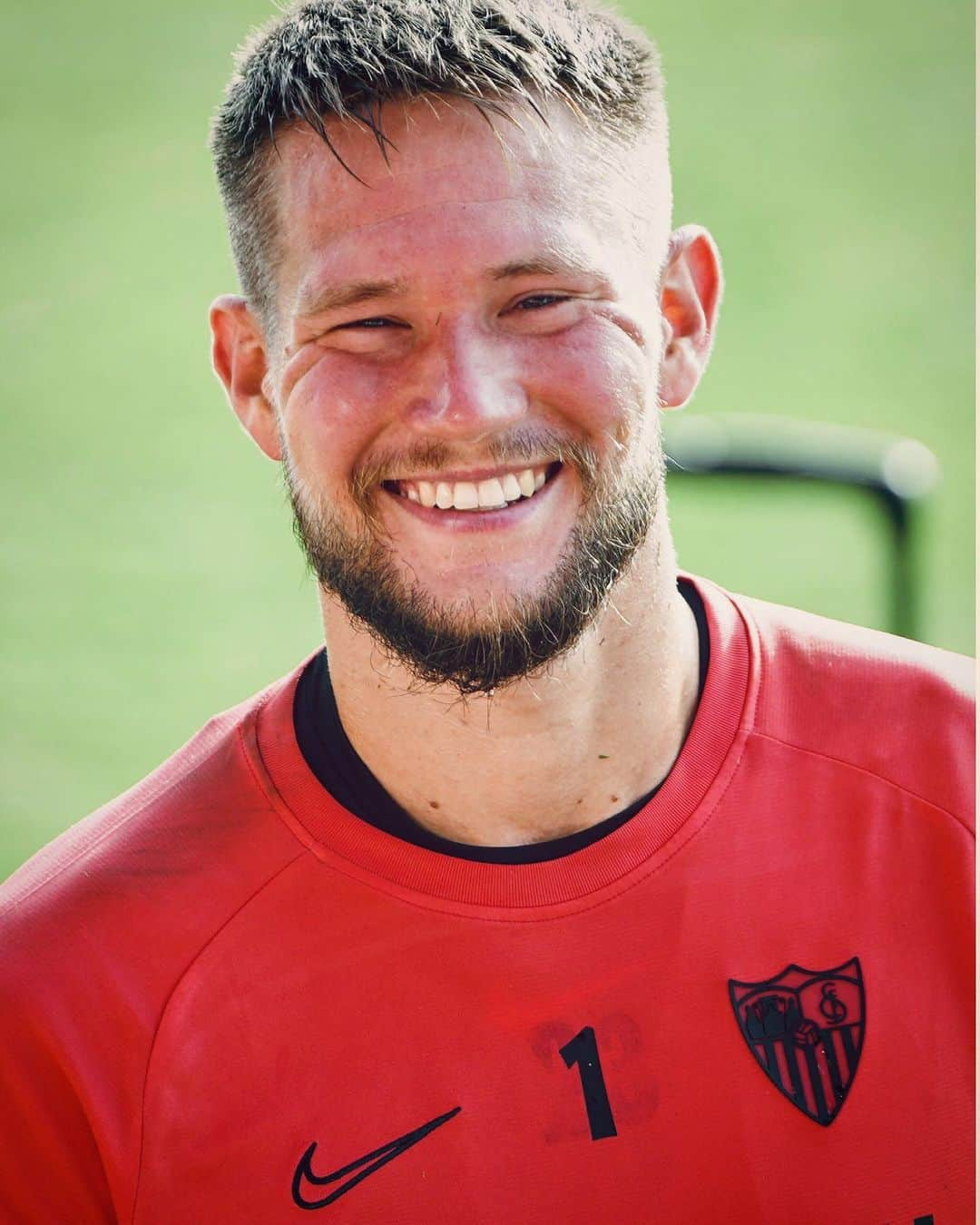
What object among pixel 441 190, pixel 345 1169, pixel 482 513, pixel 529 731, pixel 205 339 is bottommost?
pixel 345 1169


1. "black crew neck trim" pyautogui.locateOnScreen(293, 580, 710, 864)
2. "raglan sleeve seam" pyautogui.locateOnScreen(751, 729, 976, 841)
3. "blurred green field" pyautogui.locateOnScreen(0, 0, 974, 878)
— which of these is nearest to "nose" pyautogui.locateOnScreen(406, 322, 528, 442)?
"black crew neck trim" pyautogui.locateOnScreen(293, 580, 710, 864)

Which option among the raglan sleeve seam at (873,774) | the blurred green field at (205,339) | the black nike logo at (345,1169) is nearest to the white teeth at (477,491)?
the raglan sleeve seam at (873,774)

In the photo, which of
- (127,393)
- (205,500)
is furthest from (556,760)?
(127,393)

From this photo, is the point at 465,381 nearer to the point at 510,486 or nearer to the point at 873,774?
the point at 510,486

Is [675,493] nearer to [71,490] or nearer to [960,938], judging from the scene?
[71,490]

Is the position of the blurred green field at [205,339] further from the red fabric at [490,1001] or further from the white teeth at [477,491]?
the white teeth at [477,491]

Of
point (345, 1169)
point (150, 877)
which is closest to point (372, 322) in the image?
point (150, 877)

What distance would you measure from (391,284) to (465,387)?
15 cm

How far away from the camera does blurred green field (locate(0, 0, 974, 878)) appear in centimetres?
517

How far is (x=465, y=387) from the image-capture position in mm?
1794

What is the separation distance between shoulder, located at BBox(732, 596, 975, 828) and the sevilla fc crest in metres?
0.27

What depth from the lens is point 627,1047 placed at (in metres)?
1.79

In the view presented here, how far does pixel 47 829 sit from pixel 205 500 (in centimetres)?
189

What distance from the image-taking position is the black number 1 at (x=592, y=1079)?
1.77m
